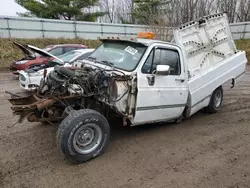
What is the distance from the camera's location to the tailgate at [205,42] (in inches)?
206

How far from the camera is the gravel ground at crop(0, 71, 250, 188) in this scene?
314 cm

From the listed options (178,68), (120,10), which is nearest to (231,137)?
(178,68)

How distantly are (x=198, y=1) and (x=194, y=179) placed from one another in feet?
100

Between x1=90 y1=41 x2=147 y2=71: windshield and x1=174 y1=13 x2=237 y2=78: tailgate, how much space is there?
1289 mm

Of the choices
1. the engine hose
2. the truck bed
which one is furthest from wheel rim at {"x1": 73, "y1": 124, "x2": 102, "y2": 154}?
the truck bed

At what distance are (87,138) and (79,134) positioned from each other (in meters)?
0.19

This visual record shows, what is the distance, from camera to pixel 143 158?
3732 mm

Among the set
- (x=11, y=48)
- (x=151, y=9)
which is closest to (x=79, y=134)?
(x=11, y=48)

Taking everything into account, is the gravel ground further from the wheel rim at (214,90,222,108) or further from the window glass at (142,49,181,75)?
the window glass at (142,49,181,75)

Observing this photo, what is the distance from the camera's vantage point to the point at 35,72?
23.1ft

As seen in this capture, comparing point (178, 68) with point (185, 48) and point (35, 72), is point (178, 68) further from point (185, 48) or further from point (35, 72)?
point (35, 72)

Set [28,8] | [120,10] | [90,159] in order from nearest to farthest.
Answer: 1. [90,159]
2. [28,8]
3. [120,10]

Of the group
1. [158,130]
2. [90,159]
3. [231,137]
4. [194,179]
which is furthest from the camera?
[158,130]

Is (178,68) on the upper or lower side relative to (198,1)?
lower
